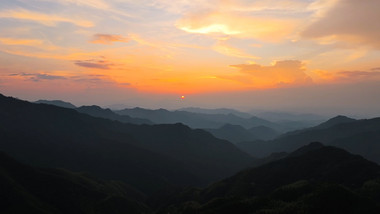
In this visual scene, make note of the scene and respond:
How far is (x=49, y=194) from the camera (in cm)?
13825

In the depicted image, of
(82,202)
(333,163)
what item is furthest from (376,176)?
(82,202)

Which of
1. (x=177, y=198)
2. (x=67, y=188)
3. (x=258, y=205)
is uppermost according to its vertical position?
(x=258, y=205)

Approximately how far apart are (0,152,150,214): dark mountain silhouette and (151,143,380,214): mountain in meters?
28.0

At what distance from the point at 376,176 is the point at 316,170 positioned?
33.8 meters

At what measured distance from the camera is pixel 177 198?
16438 cm

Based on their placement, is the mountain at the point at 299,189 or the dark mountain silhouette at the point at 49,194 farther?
the dark mountain silhouette at the point at 49,194

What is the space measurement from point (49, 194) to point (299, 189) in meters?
120

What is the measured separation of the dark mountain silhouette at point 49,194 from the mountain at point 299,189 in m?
28.0

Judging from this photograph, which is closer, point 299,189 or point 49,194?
point 299,189

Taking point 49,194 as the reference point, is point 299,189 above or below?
above

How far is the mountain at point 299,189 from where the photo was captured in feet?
249

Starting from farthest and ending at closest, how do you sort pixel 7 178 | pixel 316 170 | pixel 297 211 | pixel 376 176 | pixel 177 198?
pixel 177 198, pixel 316 170, pixel 7 178, pixel 376 176, pixel 297 211

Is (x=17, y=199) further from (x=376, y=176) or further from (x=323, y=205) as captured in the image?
(x=376, y=176)

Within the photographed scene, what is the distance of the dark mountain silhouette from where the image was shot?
118 metres
